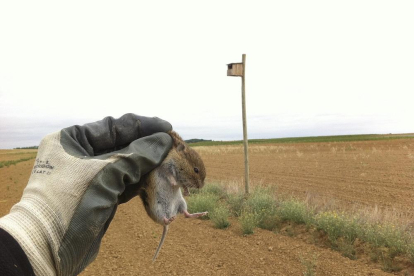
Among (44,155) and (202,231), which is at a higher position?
(44,155)

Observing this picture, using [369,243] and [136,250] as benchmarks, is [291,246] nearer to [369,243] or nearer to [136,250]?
[369,243]

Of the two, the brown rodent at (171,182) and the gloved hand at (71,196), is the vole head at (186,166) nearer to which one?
the brown rodent at (171,182)

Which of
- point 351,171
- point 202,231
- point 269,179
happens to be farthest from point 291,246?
point 351,171

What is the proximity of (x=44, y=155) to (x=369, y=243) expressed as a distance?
6.24 meters

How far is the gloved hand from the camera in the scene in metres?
1.46

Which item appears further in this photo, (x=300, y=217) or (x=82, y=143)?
(x=300, y=217)

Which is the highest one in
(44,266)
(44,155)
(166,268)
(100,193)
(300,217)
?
(44,155)

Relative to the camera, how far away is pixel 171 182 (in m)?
2.24

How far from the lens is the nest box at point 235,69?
9.94 metres

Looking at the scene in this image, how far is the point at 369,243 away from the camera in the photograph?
6.07 meters

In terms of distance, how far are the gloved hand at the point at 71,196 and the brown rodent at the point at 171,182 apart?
7.0 inches

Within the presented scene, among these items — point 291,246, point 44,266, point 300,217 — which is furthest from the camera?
point 300,217

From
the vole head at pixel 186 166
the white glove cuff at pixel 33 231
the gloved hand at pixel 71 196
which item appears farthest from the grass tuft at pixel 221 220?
the white glove cuff at pixel 33 231

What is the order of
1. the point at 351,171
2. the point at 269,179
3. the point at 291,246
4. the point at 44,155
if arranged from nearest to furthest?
the point at 44,155, the point at 291,246, the point at 269,179, the point at 351,171
